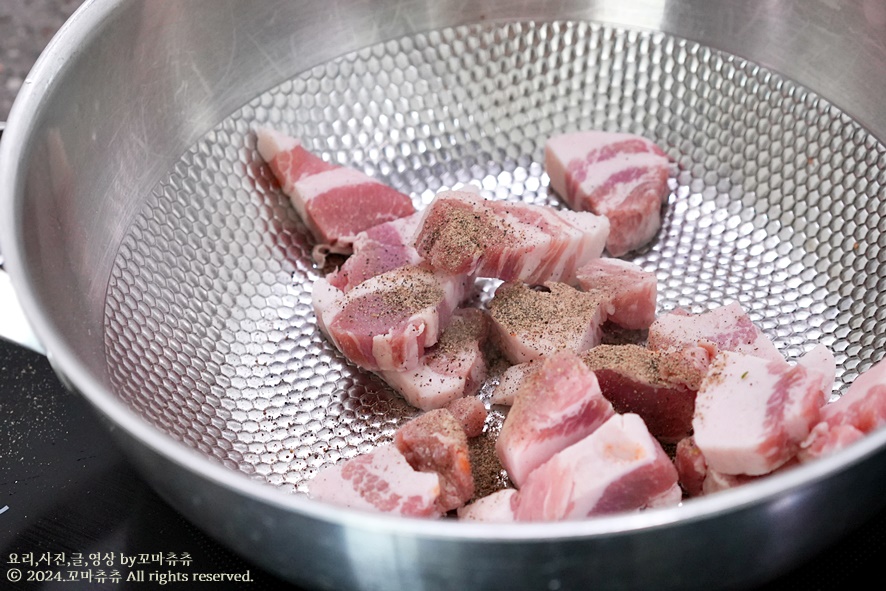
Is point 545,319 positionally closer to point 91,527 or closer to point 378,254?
point 378,254

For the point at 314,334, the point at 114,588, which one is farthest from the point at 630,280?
the point at 114,588

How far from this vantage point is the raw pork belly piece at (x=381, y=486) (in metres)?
1.25

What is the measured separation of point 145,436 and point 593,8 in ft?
4.41

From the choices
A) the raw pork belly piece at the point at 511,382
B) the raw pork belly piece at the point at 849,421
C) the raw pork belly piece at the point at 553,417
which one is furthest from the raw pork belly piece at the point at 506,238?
the raw pork belly piece at the point at 849,421

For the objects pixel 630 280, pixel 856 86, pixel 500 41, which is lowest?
pixel 630 280

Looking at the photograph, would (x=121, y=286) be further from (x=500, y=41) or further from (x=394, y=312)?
(x=500, y=41)

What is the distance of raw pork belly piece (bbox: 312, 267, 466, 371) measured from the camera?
59.7 inches

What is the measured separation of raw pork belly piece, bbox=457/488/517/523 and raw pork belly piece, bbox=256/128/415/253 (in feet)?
2.15

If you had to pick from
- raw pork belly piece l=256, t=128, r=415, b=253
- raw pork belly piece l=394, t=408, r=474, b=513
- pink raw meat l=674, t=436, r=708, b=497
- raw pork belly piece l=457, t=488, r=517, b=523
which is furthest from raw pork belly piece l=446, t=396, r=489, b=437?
raw pork belly piece l=256, t=128, r=415, b=253

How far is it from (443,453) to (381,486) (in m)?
0.10

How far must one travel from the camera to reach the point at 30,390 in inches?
64.1

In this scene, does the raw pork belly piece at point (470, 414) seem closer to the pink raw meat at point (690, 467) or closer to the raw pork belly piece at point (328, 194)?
the pink raw meat at point (690, 467)

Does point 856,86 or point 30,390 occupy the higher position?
point 856,86

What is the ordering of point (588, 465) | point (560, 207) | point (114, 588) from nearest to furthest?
point (588, 465)
point (114, 588)
point (560, 207)
